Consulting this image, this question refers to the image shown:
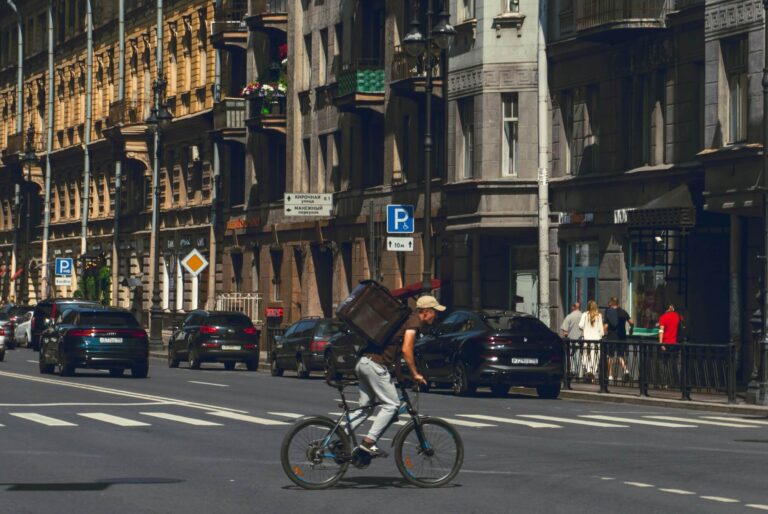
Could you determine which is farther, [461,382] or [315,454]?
[461,382]

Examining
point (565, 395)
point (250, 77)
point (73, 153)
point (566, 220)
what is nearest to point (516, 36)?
point (566, 220)

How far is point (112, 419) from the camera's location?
25438 millimetres

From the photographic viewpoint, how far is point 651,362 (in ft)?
108

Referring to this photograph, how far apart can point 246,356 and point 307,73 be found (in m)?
15.0

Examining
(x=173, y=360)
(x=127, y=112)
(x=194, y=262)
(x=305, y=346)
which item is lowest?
(x=173, y=360)

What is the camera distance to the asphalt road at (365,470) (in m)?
→ 15.1

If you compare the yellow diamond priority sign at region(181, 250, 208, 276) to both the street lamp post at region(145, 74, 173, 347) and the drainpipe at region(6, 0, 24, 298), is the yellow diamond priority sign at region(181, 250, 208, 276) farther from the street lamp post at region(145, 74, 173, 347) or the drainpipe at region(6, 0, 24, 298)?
the drainpipe at region(6, 0, 24, 298)

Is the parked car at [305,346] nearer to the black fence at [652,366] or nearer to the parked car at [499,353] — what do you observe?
the parked car at [499,353]

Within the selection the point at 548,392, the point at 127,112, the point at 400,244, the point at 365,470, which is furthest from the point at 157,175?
the point at 365,470

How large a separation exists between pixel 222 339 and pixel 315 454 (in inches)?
1223

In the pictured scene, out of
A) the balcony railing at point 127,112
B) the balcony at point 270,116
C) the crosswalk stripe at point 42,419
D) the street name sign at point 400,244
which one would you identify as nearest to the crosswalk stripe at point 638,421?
the crosswalk stripe at point 42,419

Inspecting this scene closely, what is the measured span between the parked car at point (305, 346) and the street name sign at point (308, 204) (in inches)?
250

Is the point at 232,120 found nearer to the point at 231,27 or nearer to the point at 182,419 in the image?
the point at 231,27

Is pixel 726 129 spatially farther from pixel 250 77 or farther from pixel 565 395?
pixel 250 77
